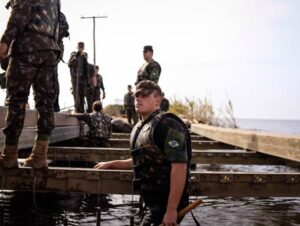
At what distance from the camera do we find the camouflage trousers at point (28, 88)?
13.4ft

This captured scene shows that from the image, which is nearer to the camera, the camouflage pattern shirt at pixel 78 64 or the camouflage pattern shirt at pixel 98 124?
the camouflage pattern shirt at pixel 98 124

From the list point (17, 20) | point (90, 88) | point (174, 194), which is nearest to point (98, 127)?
point (90, 88)

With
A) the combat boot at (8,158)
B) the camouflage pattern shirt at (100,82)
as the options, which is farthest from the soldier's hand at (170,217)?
the camouflage pattern shirt at (100,82)

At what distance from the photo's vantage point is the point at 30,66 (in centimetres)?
412

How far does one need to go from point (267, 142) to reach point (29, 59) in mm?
4790

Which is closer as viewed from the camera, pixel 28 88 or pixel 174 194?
pixel 174 194

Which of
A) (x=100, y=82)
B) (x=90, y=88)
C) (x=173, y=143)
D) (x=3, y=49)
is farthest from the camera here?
(x=100, y=82)

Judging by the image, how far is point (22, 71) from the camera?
13.4 feet

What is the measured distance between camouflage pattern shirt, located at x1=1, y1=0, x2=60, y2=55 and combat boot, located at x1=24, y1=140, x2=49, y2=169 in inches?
38.0

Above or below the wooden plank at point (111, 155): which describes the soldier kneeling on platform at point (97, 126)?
above

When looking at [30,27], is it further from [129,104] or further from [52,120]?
[129,104]

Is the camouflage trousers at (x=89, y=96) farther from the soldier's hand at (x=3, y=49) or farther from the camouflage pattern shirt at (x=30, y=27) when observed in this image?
the soldier's hand at (x=3, y=49)

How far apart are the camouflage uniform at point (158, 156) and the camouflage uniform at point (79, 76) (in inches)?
348

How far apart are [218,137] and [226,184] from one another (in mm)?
6714
